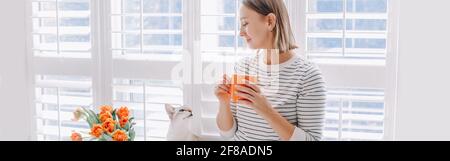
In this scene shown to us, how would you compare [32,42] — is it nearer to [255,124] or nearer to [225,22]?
[225,22]

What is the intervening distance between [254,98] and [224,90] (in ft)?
0.38

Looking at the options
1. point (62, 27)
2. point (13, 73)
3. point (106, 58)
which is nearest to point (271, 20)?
point (106, 58)

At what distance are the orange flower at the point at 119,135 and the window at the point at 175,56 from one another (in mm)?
281

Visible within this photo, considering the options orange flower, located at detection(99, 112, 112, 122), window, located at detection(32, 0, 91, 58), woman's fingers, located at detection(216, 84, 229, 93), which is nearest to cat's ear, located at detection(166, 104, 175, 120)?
orange flower, located at detection(99, 112, 112, 122)

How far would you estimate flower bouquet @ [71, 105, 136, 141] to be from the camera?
161 centimetres

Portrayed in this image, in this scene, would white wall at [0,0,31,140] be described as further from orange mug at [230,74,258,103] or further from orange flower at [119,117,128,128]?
orange mug at [230,74,258,103]

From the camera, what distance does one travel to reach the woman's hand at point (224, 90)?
4.84 feet

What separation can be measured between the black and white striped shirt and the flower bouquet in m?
0.36

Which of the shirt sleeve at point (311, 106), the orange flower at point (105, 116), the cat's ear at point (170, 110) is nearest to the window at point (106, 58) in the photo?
the cat's ear at point (170, 110)

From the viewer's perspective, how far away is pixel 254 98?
1.41 m

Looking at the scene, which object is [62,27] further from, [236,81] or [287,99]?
[287,99]

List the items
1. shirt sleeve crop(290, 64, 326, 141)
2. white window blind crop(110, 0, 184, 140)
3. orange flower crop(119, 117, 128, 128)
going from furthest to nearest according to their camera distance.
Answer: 1. white window blind crop(110, 0, 184, 140)
2. orange flower crop(119, 117, 128, 128)
3. shirt sleeve crop(290, 64, 326, 141)

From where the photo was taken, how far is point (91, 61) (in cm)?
193
